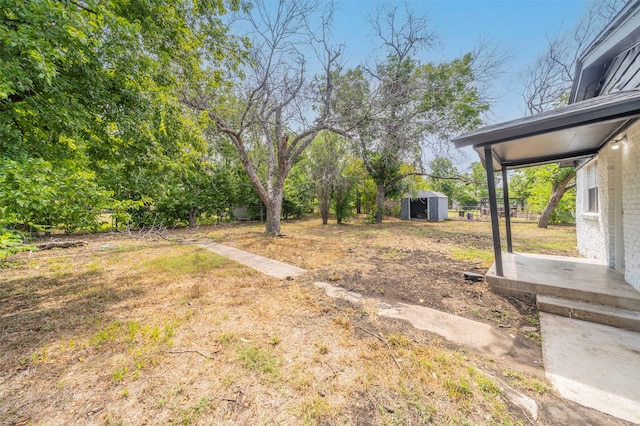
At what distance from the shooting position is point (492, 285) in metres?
3.79

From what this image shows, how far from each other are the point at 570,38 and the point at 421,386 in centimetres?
1640

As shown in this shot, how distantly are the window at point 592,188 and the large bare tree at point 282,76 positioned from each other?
691cm

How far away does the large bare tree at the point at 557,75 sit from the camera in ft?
32.7

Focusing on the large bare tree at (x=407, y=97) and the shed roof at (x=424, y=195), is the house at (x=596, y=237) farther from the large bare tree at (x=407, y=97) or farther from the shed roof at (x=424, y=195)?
the shed roof at (x=424, y=195)

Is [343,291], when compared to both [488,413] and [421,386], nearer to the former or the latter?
[421,386]

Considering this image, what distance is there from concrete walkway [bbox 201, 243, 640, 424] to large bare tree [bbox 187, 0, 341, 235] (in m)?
6.74

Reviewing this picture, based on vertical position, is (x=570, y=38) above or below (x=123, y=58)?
above

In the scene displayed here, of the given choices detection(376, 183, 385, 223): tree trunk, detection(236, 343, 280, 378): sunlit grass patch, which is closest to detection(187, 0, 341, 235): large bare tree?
detection(236, 343, 280, 378): sunlit grass patch

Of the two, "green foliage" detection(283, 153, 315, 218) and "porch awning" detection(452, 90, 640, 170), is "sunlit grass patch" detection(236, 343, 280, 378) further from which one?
"green foliage" detection(283, 153, 315, 218)

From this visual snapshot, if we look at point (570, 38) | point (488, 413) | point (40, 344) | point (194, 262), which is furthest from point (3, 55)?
point (570, 38)

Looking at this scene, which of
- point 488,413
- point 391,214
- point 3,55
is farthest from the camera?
point 391,214

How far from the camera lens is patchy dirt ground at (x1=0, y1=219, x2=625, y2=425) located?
5.37ft

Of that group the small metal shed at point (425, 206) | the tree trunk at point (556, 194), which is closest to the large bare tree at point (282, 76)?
the small metal shed at point (425, 206)

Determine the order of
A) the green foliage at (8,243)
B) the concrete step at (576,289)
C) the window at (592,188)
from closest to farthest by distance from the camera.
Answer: the green foliage at (8,243)
the concrete step at (576,289)
the window at (592,188)
